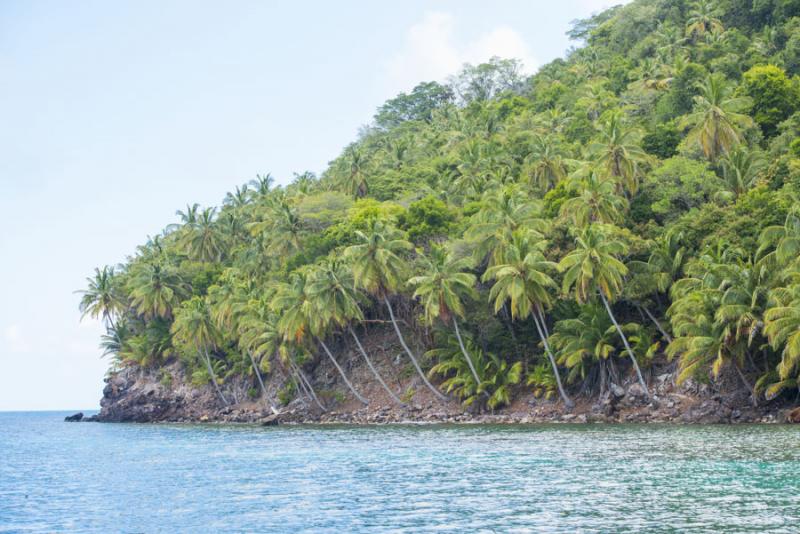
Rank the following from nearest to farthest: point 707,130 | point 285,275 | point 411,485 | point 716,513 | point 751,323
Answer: point 716,513 < point 411,485 < point 751,323 < point 707,130 < point 285,275

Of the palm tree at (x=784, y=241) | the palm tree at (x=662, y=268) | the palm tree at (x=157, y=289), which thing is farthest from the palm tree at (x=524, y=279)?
the palm tree at (x=157, y=289)

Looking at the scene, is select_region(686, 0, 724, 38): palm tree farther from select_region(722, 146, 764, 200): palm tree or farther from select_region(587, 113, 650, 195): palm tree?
select_region(722, 146, 764, 200): palm tree

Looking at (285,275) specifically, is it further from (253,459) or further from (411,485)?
(411,485)

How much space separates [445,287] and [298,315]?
1261cm

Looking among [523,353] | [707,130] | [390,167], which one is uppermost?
[390,167]

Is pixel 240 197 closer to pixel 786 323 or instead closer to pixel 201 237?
pixel 201 237

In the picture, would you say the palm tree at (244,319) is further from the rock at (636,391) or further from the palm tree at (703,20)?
the palm tree at (703,20)

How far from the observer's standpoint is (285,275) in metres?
69.7

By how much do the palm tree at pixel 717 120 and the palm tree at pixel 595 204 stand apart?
7253 mm

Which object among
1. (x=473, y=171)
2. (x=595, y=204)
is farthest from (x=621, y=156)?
(x=473, y=171)

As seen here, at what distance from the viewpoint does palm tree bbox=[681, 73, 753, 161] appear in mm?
52219

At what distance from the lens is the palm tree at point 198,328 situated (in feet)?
229

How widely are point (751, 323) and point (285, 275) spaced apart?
4134 centimetres

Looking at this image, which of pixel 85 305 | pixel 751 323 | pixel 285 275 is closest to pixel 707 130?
pixel 751 323
